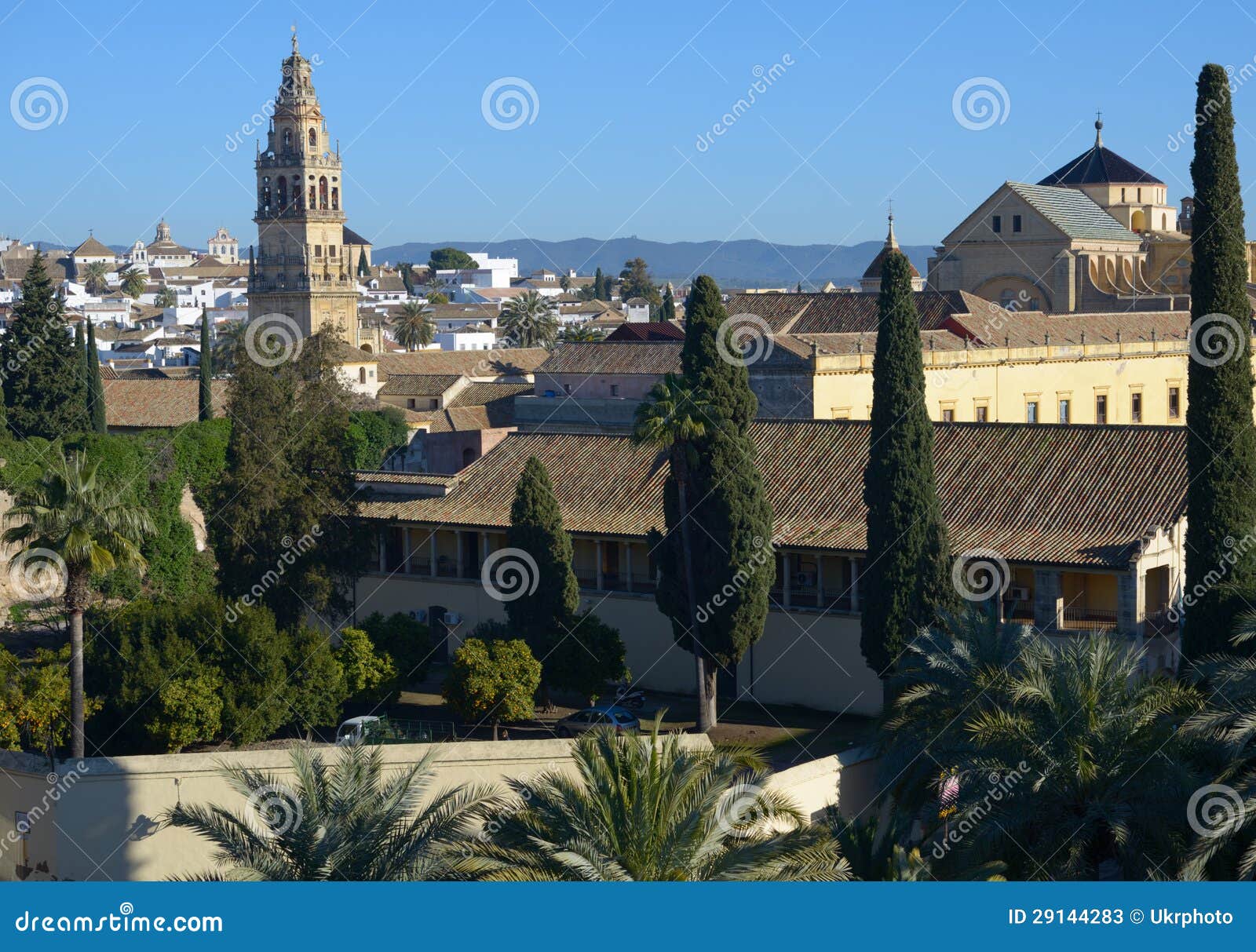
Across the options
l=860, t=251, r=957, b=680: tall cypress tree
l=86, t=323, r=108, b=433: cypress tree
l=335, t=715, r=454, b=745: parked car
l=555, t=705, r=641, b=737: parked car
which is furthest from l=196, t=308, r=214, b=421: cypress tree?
l=860, t=251, r=957, b=680: tall cypress tree

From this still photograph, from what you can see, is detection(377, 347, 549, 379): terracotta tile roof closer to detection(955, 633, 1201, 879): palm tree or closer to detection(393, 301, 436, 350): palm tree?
detection(393, 301, 436, 350): palm tree

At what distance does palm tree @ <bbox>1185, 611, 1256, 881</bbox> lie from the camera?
1570 centimetres

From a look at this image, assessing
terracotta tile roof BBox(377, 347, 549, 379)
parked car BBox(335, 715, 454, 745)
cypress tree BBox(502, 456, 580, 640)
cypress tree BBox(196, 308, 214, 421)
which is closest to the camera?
parked car BBox(335, 715, 454, 745)

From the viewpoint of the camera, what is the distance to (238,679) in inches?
967

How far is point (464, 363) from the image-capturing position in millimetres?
78750

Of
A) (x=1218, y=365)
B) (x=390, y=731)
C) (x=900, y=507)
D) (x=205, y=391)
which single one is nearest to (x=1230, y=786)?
(x=1218, y=365)

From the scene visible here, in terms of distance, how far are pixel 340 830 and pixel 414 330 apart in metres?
96.9

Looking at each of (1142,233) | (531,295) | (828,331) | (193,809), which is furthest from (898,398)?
(531,295)

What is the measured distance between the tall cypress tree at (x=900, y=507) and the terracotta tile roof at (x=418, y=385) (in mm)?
41944

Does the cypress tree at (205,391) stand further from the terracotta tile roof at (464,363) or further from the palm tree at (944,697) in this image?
the palm tree at (944,697)

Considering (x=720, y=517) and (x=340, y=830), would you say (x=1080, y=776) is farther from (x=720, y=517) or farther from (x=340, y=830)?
(x=720, y=517)

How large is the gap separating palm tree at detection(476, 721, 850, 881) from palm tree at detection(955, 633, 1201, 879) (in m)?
2.58

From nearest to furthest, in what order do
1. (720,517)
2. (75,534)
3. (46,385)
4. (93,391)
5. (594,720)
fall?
(75,534) → (594,720) → (720,517) → (93,391) → (46,385)

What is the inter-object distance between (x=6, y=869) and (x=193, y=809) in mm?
5695
